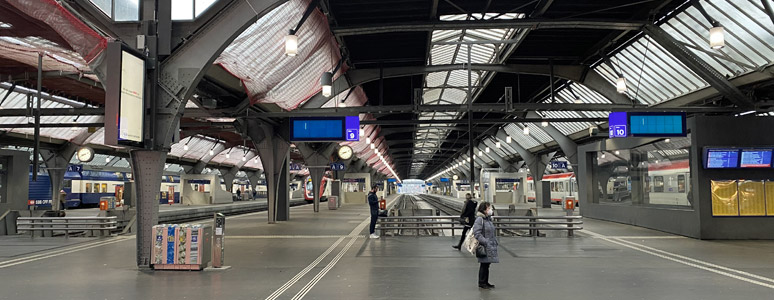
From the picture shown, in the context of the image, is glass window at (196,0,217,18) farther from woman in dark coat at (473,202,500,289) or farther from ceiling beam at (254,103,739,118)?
woman in dark coat at (473,202,500,289)

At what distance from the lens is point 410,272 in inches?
422

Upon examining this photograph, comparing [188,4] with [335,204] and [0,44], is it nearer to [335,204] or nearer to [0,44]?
[0,44]

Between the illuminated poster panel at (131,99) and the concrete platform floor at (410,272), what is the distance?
112 inches

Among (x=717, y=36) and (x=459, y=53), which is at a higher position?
(x=459, y=53)

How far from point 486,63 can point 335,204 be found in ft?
70.9

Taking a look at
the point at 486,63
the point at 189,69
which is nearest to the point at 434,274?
the point at 189,69

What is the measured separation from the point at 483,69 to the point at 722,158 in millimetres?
9811

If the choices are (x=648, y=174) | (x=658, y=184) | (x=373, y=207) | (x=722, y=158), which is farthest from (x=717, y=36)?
(x=373, y=207)

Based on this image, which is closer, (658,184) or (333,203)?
(658,184)

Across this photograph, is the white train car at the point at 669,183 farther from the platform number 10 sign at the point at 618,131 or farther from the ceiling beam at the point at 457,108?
the ceiling beam at the point at 457,108

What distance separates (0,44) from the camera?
14406 mm

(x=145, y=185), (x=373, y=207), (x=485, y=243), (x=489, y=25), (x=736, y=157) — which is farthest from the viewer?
(x=373, y=207)

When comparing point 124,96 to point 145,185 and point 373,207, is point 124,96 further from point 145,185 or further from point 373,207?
point 373,207

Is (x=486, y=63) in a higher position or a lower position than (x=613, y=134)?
higher
